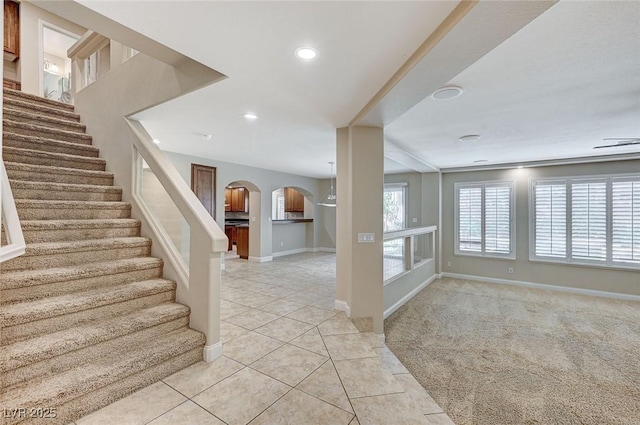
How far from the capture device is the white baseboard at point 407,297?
4348mm

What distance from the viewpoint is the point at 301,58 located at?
197 cm

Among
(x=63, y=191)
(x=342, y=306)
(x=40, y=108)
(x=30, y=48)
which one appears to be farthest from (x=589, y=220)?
(x=30, y=48)

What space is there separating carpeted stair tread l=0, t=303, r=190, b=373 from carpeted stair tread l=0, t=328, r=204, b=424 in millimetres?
138

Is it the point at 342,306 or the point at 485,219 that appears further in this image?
the point at 485,219

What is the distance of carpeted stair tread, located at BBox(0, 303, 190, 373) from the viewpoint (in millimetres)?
1693

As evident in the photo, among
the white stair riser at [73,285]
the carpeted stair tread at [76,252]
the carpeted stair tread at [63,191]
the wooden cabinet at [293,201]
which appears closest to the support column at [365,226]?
the white stair riser at [73,285]

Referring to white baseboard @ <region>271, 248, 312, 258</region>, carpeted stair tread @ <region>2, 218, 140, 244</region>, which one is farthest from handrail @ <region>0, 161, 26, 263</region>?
white baseboard @ <region>271, 248, 312, 258</region>

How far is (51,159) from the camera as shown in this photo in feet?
10.4

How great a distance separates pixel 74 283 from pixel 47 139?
2164 mm

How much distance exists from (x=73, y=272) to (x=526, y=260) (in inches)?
296

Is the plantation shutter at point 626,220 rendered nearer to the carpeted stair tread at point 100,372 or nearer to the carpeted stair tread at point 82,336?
the carpeted stair tread at point 100,372

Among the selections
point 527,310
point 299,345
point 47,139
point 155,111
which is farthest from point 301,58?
point 527,310

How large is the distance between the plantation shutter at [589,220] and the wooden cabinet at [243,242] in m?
7.28

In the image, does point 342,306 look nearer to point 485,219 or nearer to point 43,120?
point 43,120
